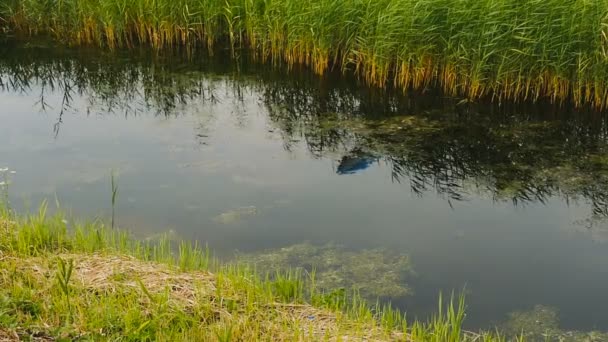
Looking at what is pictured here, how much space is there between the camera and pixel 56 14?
9594 mm

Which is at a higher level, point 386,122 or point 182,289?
point 386,122

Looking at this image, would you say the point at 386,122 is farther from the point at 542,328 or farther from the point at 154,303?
the point at 154,303

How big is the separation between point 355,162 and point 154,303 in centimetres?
318

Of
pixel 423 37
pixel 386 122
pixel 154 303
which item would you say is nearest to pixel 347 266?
pixel 154 303

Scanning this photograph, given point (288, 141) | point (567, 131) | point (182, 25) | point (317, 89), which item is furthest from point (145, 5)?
point (567, 131)

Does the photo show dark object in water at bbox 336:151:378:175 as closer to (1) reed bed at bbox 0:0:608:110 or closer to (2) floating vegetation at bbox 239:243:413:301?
(2) floating vegetation at bbox 239:243:413:301

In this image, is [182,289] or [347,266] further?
[347,266]

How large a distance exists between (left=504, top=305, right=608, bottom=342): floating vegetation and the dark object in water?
7.65 feet

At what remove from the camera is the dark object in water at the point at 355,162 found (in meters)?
5.95

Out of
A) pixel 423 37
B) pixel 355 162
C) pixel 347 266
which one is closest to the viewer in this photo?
pixel 347 266

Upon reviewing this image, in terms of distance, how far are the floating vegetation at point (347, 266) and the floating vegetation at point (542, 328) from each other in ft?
2.11

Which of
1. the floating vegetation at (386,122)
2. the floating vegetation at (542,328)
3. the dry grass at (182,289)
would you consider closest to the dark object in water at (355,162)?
the floating vegetation at (386,122)

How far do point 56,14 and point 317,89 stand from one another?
4.25m

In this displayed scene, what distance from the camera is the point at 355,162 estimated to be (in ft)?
20.0
